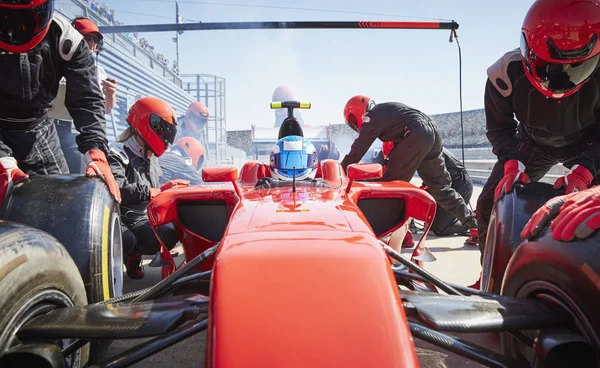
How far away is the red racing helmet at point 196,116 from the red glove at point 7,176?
37.5ft

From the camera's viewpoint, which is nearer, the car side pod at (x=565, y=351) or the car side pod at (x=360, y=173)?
the car side pod at (x=565, y=351)

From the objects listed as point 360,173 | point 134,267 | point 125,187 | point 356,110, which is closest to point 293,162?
point 360,173

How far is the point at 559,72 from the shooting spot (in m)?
2.44

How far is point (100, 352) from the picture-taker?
65.6 inches

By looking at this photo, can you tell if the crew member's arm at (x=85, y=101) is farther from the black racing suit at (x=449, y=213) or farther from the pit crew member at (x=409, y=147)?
the black racing suit at (x=449, y=213)

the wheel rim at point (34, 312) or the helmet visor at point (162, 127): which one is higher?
Result: the helmet visor at point (162, 127)

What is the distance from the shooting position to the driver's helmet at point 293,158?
2.68 meters

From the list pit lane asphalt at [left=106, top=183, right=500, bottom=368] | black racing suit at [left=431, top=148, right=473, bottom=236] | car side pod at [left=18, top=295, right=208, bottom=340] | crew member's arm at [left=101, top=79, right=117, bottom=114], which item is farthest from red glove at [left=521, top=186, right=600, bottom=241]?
crew member's arm at [left=101, top=79, right=117, bottom=114]

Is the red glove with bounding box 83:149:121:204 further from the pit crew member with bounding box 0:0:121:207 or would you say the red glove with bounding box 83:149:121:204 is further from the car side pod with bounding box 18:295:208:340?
the car side pod with bounding box 18:295:208:340

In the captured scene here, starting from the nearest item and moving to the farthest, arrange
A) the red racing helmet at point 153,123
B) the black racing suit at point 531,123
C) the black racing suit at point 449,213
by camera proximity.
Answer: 1. the black racing suit at point 531,123
2. the red racing helmet at point 153,123
3. the black racing suit at point 449,213

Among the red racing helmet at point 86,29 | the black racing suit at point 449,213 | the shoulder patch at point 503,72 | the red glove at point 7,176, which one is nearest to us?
the red glove at point 7,176

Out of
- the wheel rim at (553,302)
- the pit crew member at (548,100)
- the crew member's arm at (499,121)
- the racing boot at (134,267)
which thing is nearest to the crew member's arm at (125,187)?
the racing boot at (134,267)

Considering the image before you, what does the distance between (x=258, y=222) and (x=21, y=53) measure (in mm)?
1956

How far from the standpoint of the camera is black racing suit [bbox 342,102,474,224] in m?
4.31
